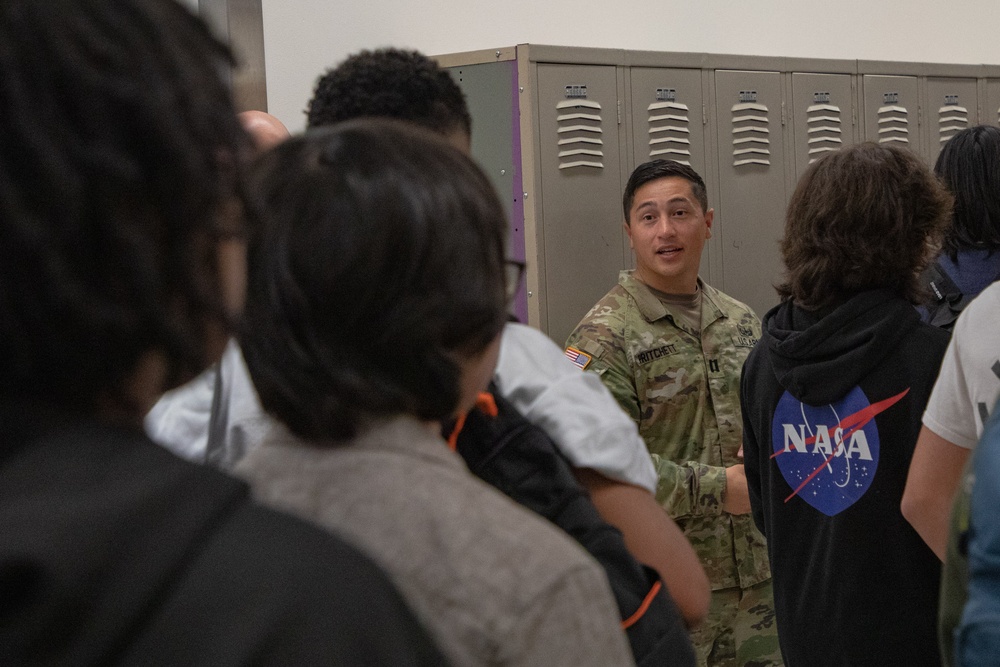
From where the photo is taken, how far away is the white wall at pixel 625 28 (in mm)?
4281

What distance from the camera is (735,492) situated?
279 cm

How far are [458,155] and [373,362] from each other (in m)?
0.18

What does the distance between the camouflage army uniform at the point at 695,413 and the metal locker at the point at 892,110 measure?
1.57m

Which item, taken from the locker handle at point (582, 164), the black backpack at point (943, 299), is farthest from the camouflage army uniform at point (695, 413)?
the black backpack at point (943, 299)

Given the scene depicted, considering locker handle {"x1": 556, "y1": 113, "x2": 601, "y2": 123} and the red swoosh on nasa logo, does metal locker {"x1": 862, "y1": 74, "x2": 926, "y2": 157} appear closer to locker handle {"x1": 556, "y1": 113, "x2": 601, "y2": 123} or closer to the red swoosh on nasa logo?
locker handle {"x1": 556, "y1": 113, "x2": 601, "y2": 123}

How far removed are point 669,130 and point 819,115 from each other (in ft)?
2.39

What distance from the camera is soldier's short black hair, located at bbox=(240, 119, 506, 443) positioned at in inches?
29.0

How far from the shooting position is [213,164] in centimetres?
53

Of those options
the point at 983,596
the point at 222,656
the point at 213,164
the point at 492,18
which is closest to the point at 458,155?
the point at 213,164

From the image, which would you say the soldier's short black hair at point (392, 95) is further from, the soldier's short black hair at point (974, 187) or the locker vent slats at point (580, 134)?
the locker vent slats at point (580, 134)

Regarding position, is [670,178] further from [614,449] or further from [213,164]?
[213,164]

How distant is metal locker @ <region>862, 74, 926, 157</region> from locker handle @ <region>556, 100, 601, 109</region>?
4.22 ft

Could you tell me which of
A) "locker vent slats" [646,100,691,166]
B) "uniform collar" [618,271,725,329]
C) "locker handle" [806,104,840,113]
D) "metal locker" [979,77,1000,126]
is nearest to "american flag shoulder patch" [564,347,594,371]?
"uniform collar" [618,271,725,329]

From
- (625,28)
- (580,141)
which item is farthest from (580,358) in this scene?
(625,28)
